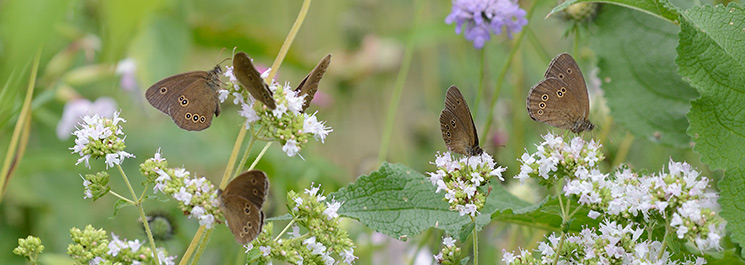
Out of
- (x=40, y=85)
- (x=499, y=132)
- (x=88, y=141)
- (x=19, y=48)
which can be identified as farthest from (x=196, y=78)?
(x=499, y=132)

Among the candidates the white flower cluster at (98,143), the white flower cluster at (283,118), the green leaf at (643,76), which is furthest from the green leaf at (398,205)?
the green leaf at (643,76)

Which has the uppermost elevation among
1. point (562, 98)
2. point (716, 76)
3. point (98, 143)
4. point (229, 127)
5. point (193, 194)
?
point (229, 127)

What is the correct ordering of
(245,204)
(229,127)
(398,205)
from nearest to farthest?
(245,204), (398,205), (229,127)

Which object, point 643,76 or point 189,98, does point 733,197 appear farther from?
point 189,98

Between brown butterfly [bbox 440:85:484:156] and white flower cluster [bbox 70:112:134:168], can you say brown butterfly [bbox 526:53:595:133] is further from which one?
white flower cluster [bbox 70:112:134:168]

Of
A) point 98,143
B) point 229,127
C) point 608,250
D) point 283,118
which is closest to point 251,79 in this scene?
point 283,118

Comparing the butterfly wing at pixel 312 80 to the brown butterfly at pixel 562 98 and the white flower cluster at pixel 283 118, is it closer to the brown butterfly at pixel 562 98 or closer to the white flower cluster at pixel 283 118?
the white flower cluster at pixel 283 118
